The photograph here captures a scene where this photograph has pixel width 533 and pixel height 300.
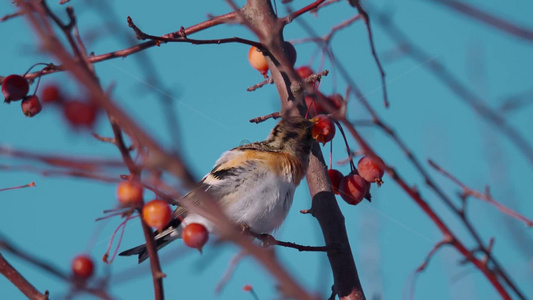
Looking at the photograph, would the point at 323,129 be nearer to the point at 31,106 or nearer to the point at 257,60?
the point at 257,60

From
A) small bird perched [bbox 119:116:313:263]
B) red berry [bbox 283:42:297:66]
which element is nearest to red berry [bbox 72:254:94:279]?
small bird perched [bbox 119:116:313:263]

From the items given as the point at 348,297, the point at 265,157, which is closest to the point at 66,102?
the point at 348,297

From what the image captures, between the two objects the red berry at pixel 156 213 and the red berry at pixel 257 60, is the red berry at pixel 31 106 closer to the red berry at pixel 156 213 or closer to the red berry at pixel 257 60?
the red berry at pixel 156 213

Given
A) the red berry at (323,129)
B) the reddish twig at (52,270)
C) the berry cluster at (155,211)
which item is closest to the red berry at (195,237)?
the berry cluster at (155,211)

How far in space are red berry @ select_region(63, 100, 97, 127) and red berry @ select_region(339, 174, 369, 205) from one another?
4.60ft

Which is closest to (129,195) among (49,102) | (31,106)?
(49,102)

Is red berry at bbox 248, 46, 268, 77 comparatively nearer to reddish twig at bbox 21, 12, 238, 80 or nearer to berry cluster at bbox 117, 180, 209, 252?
reddish twig at bbox 21, 12, 238, 80

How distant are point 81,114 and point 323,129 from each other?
1384 mm

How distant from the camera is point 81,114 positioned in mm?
1158

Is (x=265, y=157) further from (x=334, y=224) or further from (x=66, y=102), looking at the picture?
(x=66, y=102)

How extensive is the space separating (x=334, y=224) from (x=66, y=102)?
143 centimetres

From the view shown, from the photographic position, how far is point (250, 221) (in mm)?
2684

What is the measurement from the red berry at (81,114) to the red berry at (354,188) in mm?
1403

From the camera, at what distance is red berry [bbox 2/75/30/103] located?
2.02m
